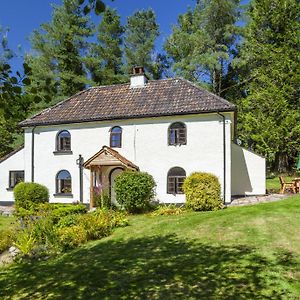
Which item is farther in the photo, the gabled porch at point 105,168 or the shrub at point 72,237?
the gabled porch at point 105,168

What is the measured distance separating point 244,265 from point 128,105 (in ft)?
53.0

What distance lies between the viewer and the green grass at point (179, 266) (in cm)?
714

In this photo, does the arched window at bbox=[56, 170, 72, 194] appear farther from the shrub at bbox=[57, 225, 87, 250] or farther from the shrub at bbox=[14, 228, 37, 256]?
the shrub at bbox=[14, 228, 37, 256]

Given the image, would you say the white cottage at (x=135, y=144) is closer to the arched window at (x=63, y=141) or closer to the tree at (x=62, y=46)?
the arched window at (x=63, y=141)

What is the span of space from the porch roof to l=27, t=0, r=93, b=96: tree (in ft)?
71.4

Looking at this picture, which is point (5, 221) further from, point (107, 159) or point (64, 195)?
point (107, 159)

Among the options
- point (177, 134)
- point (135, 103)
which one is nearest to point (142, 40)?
point (135, 103)

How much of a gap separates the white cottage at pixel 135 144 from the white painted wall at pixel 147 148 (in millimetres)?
57

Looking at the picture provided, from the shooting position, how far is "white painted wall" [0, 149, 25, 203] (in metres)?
25.3

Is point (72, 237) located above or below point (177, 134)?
below

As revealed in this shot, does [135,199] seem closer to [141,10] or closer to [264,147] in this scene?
[264,147]

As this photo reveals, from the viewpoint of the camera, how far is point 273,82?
35.9 meters

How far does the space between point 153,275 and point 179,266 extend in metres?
0.88

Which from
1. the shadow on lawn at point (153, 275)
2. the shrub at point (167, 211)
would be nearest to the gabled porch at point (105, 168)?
the shrub at point (167, 211)
